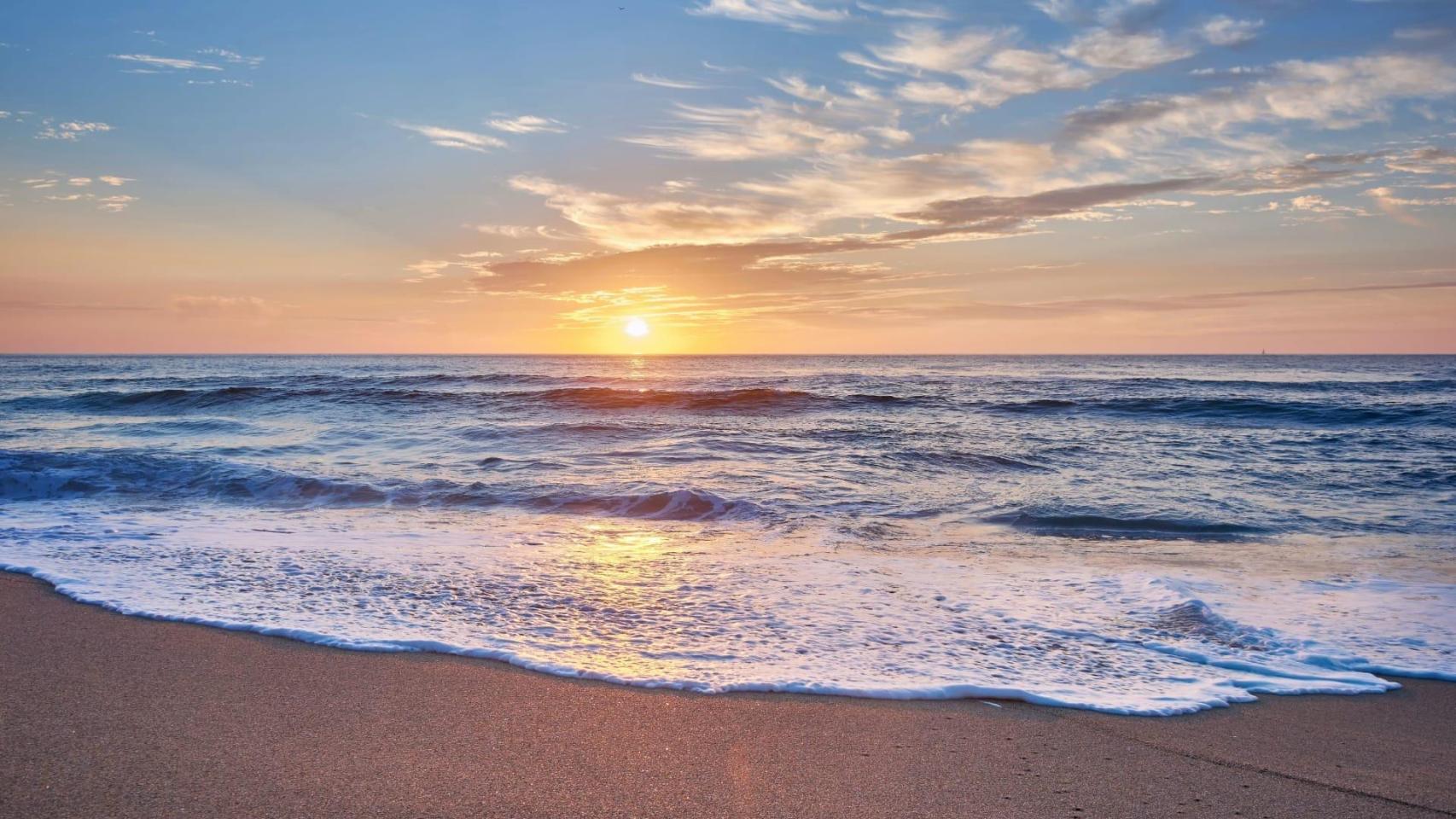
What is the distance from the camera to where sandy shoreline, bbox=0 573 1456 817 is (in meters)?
3.03

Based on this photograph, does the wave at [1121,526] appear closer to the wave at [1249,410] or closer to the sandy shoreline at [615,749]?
the sandy shoreline at [615,749]

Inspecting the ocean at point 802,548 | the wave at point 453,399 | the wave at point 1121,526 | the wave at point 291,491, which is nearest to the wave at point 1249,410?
the ocean at point 802,548

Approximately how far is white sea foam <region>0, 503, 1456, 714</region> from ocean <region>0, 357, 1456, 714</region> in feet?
0.10

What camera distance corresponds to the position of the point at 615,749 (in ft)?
11.4

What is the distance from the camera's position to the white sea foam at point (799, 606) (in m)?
4.48

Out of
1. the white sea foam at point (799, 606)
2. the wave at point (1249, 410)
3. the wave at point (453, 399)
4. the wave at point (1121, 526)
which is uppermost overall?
the wave at point (453, 399)

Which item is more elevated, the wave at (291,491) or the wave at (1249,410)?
the wave at (1249,410)

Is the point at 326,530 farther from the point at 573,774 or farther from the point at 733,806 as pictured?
the point at 733,806

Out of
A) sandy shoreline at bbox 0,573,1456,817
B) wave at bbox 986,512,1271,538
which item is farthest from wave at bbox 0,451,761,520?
sandy shoreline at bbox 0,573,1456,817

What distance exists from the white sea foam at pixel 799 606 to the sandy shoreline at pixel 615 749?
0.93ft

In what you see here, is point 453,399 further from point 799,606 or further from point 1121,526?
point 799,606

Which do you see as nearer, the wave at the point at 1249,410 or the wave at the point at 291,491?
the wave at the point at 291,491

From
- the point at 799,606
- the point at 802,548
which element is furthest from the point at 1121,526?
the point at 799,606

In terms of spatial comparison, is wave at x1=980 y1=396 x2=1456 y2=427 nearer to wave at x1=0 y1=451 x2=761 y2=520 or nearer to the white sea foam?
the white sea foam
